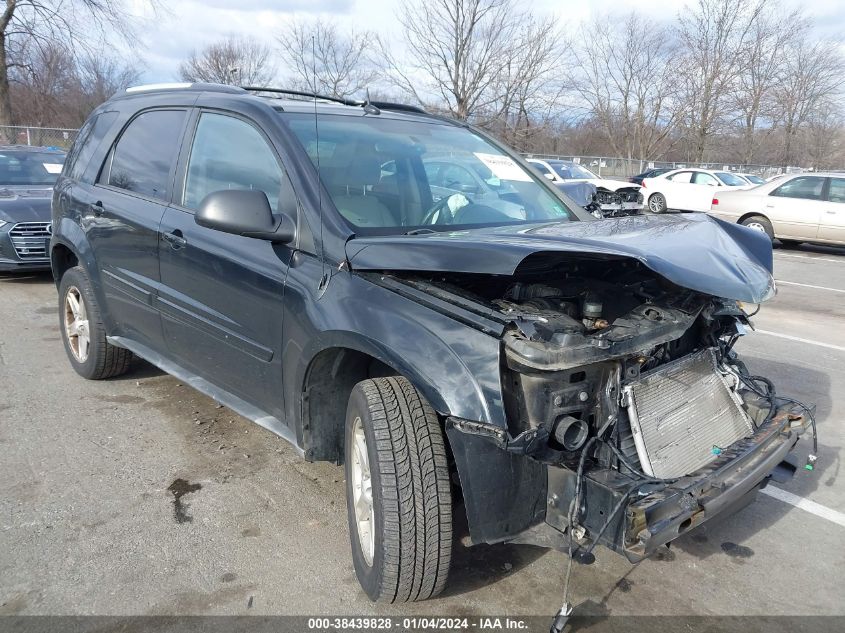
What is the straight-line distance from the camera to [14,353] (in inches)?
217

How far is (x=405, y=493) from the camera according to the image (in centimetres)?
237

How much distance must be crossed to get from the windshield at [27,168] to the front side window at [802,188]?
13205 millimetres

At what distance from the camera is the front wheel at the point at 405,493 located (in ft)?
7.79

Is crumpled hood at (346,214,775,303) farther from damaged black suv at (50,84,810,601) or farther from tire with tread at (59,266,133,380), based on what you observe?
tire with tread at (59,266,133,380)

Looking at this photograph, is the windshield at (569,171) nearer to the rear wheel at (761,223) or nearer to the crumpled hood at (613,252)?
the rear wheel at (761,223)

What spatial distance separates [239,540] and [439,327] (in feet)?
4.77

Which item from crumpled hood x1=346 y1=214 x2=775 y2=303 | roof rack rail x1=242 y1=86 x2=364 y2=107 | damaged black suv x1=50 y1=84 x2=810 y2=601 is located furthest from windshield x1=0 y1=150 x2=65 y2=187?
crumpled hood x1=346 y1=214 x2=775 y2=303

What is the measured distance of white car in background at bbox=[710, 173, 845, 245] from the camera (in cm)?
1321

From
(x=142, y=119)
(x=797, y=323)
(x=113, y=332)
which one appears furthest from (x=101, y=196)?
(x=797, y=323)

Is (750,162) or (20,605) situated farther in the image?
(750,162)

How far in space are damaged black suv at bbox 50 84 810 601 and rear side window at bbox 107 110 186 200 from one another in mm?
23

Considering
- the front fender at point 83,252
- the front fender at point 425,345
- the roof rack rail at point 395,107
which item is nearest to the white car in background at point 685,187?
the roof rack rail at point 395,107

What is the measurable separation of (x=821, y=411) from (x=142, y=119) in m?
4.89

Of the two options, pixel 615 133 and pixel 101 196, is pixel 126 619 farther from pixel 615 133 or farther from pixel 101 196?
pixel 615 133
